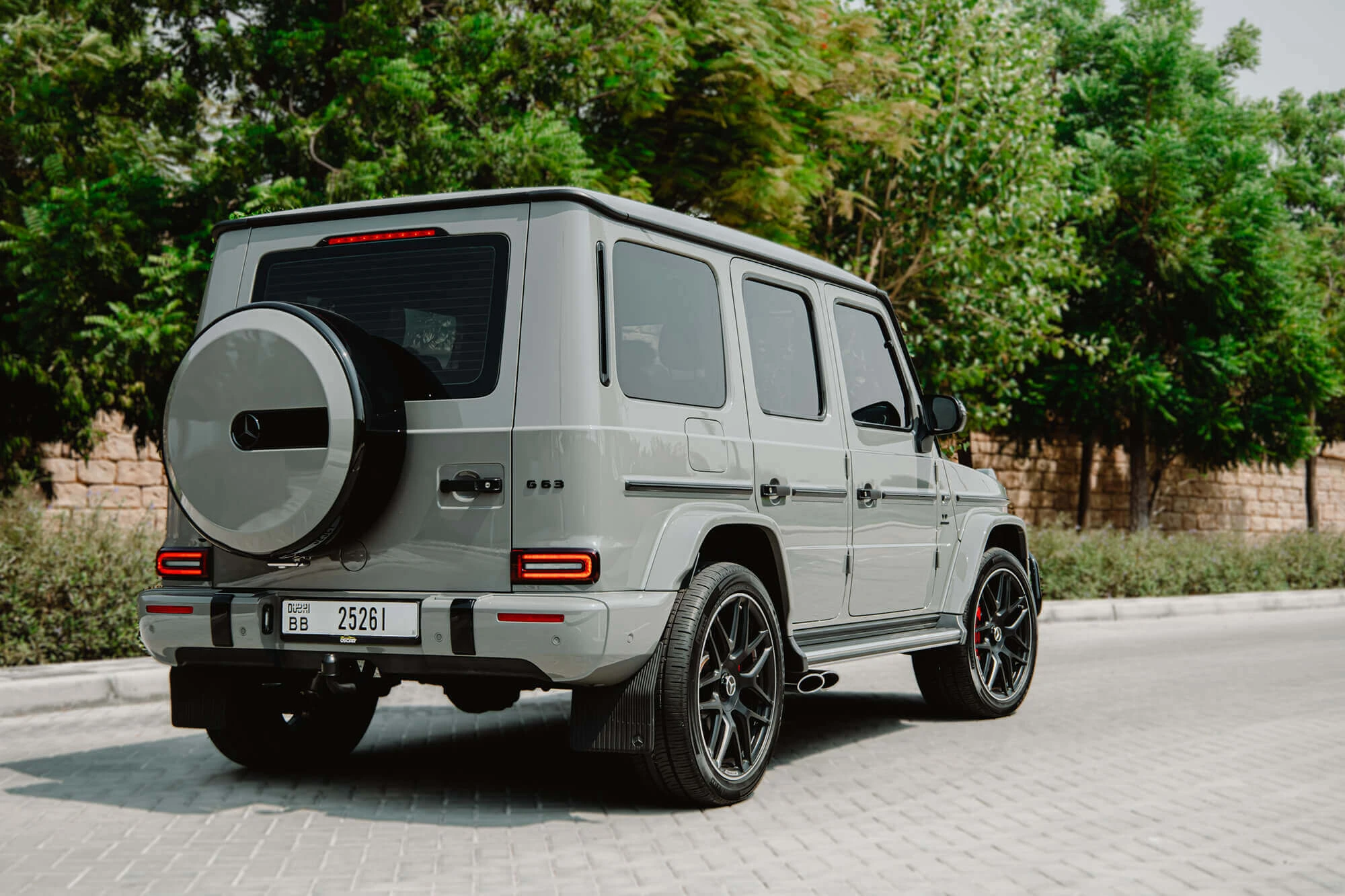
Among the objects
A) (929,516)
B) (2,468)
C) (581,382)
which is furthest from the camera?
(2,468)

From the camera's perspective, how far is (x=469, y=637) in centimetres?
477

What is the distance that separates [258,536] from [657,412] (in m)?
1.47

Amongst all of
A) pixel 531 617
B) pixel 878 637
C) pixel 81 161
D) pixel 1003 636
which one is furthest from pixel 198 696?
pixel 81 161

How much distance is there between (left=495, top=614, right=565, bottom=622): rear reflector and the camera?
466 cm

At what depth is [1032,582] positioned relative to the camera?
8.03m

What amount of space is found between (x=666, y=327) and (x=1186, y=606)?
1283 centimetres

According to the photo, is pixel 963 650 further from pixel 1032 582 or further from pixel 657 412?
pixel 657 412

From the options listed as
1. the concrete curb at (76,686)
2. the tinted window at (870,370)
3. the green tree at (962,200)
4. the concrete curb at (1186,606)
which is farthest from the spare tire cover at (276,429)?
the green tree at (962,200)

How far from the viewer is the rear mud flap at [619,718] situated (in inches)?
193

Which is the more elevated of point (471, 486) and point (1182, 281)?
point (1182, 281)

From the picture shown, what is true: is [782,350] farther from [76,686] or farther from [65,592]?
[65,592]

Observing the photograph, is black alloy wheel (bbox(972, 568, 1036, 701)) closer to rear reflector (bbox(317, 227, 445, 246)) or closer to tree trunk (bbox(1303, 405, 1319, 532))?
rear reflector (bbox(317, 227, 445, 246))

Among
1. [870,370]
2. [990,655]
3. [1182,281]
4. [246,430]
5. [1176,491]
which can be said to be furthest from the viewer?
[1176,491]

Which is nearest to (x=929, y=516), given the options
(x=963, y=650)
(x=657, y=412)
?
(x=963, y=650)
